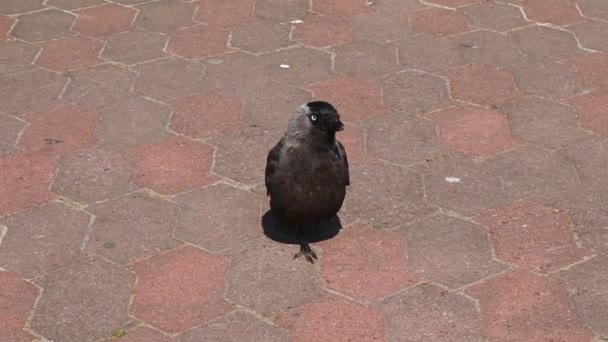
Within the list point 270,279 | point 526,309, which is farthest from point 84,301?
point 526,309

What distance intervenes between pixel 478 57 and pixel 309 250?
283 centimetres

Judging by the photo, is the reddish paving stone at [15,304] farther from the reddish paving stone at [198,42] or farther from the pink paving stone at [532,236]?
the reddish paving stone at [198,42]

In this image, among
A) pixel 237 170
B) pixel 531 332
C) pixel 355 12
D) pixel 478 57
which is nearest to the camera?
pixel 531 332

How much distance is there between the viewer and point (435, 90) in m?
7.49

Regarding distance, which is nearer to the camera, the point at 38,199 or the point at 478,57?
the point at 38,199

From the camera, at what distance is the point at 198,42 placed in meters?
8.18

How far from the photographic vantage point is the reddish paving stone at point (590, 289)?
513cm

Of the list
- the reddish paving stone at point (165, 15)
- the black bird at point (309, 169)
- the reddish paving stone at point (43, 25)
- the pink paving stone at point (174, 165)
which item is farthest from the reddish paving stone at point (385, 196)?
the reddish paving stone at point (43, 25)

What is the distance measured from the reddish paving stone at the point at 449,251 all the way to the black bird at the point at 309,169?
18.1 inches

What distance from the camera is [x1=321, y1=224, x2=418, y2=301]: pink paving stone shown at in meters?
5.39

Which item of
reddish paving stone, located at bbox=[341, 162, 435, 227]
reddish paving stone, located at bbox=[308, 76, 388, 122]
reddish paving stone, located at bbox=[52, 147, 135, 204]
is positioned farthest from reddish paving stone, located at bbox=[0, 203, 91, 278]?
reddish paving stone, located at bbox=[308, 76, 388, 122]

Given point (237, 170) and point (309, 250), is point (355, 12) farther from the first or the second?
point (309, 250)

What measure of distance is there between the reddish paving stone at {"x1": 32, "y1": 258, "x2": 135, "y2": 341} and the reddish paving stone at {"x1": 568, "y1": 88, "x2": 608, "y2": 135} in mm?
3073

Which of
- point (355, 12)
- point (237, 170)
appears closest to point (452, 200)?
point (237, 170)
